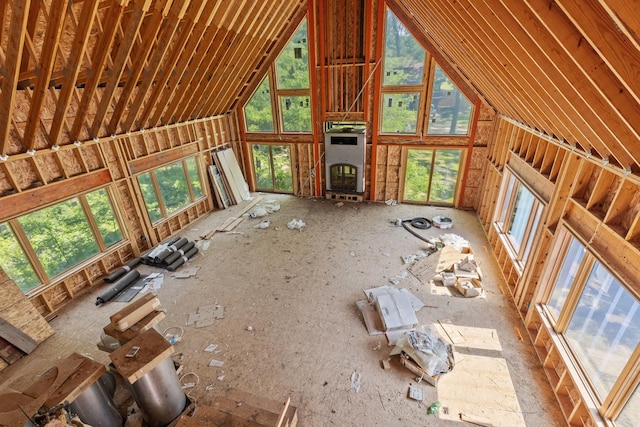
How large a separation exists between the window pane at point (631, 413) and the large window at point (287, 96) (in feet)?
29.4

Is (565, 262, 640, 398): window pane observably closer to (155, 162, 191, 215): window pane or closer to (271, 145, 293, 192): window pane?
(271, 145, 293, 192): window pane

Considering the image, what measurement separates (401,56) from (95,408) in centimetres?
952

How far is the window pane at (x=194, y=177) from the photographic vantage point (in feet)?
28.9

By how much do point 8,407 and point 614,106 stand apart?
5720 millimetres

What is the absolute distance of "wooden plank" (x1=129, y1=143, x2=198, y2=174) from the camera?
6.97 meters

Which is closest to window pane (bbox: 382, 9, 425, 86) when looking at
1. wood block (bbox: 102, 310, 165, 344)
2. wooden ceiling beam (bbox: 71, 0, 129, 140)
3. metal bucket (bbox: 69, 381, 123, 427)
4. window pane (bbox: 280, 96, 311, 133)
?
window pane (bbox: 280, 96, 311, 133)

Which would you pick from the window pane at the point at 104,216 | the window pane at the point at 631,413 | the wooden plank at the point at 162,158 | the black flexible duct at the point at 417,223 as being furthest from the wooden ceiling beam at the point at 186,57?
the window pane at the point at 631,413

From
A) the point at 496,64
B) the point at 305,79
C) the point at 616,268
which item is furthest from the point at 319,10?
the point at 616,268

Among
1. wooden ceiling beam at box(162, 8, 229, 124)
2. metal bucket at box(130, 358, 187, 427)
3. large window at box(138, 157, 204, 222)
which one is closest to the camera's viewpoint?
metal bucket at box(130, 358, 187, 427)

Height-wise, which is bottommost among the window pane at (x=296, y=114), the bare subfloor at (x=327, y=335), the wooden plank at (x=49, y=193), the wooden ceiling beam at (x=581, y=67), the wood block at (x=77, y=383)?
the bare subfloor at (x=327, y=335)

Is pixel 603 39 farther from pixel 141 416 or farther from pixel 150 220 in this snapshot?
pixel 150 220

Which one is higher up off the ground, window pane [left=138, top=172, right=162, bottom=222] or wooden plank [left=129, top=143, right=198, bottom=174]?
wooden plank [left=129, top=143, right=198, bottom=174]

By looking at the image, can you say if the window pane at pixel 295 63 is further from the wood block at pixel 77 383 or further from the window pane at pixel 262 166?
the wood block at pixel 77 383

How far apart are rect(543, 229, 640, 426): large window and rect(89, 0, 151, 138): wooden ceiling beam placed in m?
6.89
